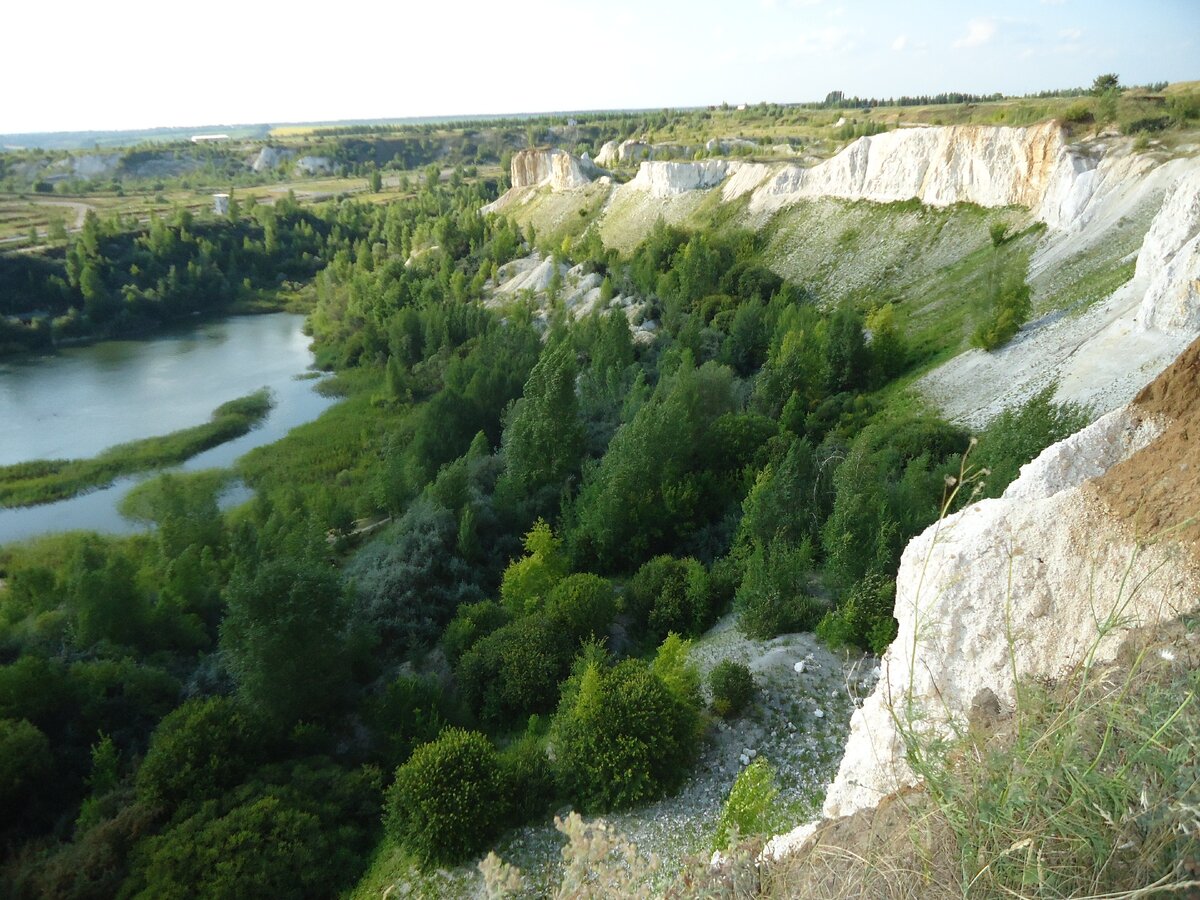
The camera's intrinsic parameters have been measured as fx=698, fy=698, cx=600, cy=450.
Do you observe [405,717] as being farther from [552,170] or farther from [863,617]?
[552,170]

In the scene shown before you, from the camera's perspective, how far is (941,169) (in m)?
47.0

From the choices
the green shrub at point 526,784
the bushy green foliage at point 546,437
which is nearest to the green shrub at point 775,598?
the green shrub at point 526,784

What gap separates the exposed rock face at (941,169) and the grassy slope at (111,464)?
147ft

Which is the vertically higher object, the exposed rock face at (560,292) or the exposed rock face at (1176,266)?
the exposed rock face at (1176,266)

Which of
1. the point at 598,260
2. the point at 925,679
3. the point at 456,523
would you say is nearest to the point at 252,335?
the point at 598,260

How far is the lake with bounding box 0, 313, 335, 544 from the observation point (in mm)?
35438

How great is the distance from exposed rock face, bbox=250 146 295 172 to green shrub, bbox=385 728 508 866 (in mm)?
179060

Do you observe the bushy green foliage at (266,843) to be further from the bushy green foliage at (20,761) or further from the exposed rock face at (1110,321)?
the exposed rock face at (1110,321)

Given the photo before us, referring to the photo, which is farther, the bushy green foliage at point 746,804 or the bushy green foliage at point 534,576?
the bushy green foliage at point 534,576

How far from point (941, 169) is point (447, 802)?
49.4m

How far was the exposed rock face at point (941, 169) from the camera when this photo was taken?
40.9 meters

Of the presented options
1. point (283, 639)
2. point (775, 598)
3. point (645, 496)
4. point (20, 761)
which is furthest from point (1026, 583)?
point (20, 761)

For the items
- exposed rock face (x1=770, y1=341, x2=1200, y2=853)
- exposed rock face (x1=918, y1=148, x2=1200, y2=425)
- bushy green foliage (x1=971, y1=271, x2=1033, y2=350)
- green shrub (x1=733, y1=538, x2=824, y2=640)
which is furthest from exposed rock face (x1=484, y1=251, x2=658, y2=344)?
exposed rock face (x1=770, y1=341, x2=1200, y2=853)

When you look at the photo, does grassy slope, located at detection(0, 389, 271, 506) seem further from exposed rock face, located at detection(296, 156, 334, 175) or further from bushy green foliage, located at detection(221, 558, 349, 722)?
exposed rock face, located at detection(296, 156, 334, 175)
